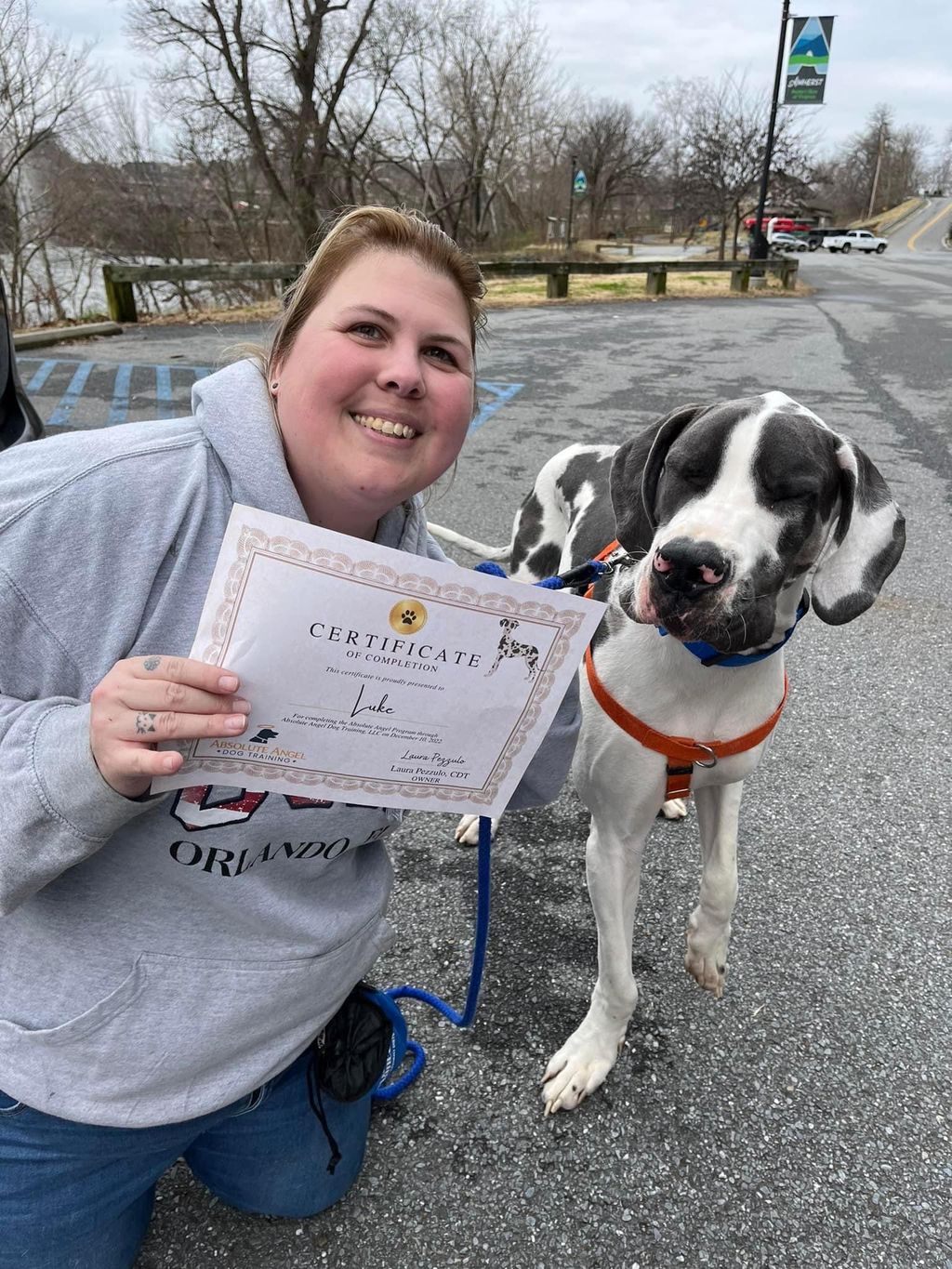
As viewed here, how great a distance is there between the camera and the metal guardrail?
12820 millimetres

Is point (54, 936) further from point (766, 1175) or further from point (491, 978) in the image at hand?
point (766, 1175)

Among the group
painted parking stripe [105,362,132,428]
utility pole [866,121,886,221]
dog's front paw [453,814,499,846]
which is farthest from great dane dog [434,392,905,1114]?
utility pole [866,121,886,221]

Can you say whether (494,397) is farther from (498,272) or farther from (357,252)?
(498,272)

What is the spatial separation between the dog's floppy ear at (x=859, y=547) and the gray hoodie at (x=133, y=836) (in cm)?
104

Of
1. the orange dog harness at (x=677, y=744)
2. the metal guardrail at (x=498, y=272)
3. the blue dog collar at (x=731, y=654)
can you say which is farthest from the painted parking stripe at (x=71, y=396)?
the blue dog collar at (x=731, y=654)

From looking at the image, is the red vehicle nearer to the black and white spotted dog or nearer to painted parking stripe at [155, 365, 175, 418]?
painted parking stripe at [155, 365, 175, 418]

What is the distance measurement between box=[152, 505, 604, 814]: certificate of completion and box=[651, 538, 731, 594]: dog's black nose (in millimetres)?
272

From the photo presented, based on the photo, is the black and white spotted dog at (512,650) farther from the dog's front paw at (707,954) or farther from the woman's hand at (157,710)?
the dog's front paw at (707,954)

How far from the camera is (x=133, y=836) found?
54.3 inches

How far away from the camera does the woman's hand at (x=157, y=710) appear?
3.50ft

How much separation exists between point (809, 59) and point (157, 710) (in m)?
27.0

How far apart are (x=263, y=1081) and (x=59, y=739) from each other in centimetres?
83

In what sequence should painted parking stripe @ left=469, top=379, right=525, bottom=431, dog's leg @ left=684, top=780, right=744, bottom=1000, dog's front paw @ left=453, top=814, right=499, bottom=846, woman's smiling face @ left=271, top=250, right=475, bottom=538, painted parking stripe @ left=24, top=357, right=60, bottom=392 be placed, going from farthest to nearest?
painted parking stripe @ left=24, top=357, right=60, bottom=392 < painted parking stripe @ left=469, top=379, right=525, bottom=431 < dog's front paw @ left=453, top=814, right=499, bottom=846 < dog's leg @ left=684, top=780, right=744, bottom=1000 < woman's smiling face @ left=271, top=250, right=475, bottom=538
